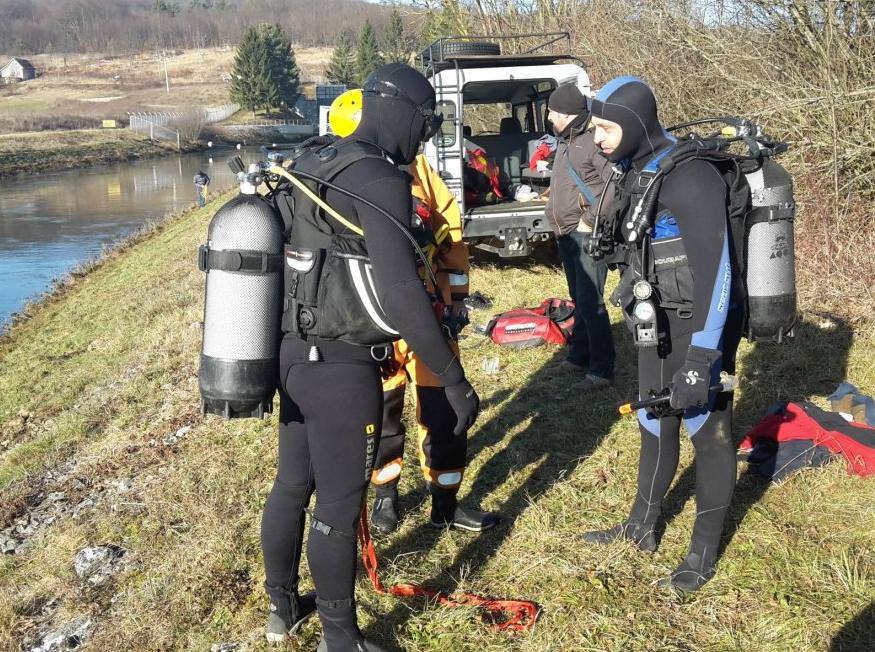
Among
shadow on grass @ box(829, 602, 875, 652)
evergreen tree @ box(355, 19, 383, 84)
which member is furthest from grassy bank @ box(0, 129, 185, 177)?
shadow on grass @ box(829, 602, 875, 652)

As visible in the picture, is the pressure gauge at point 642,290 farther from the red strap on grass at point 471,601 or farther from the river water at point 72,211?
the river water at point 72,211

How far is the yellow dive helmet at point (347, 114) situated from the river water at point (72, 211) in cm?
1096

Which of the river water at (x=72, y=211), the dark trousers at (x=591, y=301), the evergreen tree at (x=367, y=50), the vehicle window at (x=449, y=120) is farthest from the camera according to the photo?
the evergreen tree at (x=367, y=50)

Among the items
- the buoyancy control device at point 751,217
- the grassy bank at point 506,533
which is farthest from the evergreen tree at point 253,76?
the buoyancy control device at point 751,217

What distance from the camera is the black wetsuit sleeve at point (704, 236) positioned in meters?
2.61

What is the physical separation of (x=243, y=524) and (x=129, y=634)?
0.85 m

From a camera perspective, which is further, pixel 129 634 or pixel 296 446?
pixel 129 634

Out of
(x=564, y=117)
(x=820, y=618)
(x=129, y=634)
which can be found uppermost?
(x=564, y=117)

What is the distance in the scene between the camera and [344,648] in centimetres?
261

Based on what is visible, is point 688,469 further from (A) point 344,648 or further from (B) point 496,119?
(B) point 496,119

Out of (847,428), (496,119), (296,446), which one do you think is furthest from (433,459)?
(496,119)

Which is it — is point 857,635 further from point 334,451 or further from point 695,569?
point 334,451

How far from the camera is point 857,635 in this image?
2.77 m

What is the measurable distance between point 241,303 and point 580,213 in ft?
10.3
